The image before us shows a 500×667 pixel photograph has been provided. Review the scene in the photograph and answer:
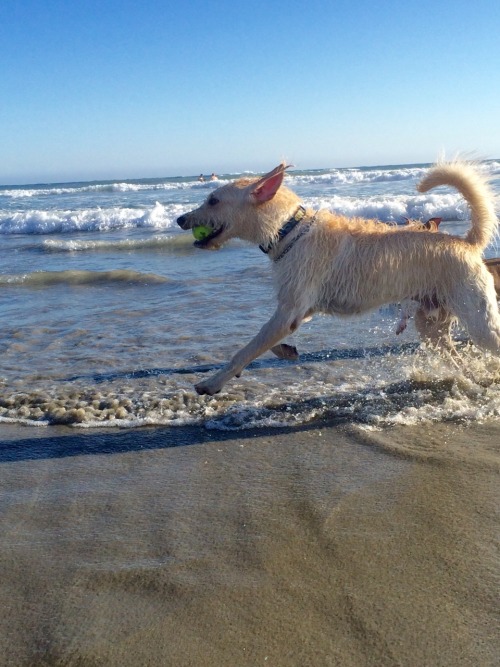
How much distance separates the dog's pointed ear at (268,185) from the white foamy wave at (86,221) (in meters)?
15.0

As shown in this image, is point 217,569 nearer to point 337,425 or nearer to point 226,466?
point 226,466

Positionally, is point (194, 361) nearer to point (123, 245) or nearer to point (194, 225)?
point (194, 225)

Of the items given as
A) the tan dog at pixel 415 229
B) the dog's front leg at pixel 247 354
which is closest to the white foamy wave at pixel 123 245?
the tan dog at pixel 415 229

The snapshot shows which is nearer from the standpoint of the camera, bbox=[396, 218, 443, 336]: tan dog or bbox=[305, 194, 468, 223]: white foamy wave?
bbox=[396, 218, 443, 336]: tan dog

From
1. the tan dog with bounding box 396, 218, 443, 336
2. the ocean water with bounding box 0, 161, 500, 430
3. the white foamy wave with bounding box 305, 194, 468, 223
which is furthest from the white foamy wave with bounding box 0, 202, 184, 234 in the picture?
the tan dog with bounding box 396, 218, 443, 336

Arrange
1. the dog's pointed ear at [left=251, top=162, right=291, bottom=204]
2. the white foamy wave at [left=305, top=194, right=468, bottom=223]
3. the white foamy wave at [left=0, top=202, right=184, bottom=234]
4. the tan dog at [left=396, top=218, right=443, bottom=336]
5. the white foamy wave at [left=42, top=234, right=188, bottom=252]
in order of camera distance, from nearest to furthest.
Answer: the dog's pointed ear at [left=251, top=162, right=291, bottom=204] < the tan dog at [left=396, top=218, right=443, bottom=336] < the white foamy wave at [left=42, top=234, right=188, bottom=252] < the white foamy wave at [left=305, top=194, right=468, bottom=223] < the white foamy wave at [left=0, top=202, right=184, bottom=234]

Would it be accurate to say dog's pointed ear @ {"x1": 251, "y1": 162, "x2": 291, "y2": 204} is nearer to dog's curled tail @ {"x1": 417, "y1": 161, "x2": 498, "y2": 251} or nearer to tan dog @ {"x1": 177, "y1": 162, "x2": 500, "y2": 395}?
tan dog @ {"x1": 177, "y1": 162, "x2": 500, "y2": 395}

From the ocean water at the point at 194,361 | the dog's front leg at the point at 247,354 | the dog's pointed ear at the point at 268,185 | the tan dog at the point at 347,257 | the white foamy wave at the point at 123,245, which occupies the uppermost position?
the dog's pointed ear at the point at 268,185

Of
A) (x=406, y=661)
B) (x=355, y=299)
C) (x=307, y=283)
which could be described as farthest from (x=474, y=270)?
(x=406, y=661)

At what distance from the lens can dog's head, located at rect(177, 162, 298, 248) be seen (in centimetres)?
409

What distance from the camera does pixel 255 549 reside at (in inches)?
103

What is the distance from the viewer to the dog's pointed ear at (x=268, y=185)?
13.1 ft

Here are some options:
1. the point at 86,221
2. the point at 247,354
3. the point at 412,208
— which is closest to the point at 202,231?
the point at 247,354

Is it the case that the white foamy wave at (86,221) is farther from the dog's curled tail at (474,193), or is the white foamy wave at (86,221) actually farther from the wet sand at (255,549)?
the wet sand at (255,549)
